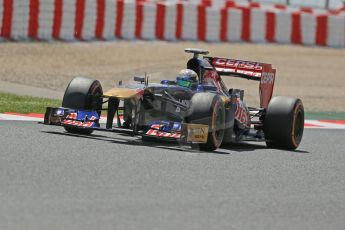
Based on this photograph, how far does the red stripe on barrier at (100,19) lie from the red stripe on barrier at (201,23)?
380 centimetres

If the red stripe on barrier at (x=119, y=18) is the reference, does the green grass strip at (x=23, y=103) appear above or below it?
below

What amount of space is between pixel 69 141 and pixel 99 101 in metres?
1.10

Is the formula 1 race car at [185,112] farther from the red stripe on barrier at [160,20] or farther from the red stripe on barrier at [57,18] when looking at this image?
the red stripe on barrier at [160,20]

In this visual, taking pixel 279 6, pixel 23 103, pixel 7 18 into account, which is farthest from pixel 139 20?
pixel 23 103

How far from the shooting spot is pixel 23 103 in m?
17.0

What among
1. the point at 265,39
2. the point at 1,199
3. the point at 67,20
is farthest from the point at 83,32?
the point at 1,199

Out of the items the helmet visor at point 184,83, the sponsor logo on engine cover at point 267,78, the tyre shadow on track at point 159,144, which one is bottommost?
the tyre shadow on track at point 159,144

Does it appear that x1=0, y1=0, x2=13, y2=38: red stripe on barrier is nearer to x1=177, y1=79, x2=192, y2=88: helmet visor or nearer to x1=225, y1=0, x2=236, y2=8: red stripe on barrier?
x1=225, y1=0, x2=236, y2=8: red stripe on barrier

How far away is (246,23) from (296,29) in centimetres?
211

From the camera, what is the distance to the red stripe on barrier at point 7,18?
75.9 ft

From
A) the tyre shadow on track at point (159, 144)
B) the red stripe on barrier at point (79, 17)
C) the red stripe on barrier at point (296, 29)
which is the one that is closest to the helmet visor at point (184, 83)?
the tyre shadow on track at point (159, 144)

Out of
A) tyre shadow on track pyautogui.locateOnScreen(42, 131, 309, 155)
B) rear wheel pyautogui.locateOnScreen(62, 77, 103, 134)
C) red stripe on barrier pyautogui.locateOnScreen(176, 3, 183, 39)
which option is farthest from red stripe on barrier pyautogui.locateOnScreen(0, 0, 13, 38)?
rear wheel pyautogui.locateOnScreen(62, 77, 103, 134)

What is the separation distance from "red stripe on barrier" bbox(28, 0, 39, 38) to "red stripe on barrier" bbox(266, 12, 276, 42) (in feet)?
30.0

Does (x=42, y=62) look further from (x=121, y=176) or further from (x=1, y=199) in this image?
(x=1, y=199)
